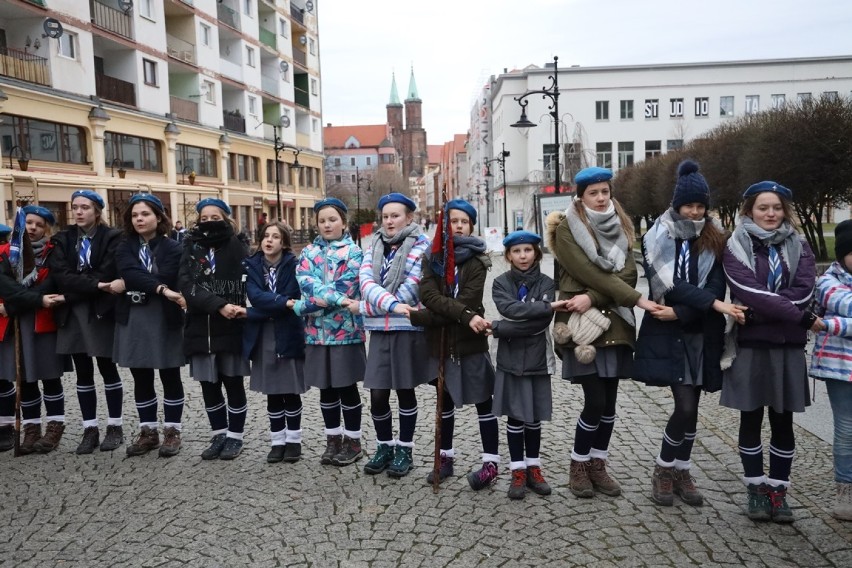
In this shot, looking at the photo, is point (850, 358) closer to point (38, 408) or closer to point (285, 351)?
point (285, 351)

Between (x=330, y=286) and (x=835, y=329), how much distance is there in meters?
3.49

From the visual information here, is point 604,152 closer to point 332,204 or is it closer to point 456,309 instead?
point 332,204

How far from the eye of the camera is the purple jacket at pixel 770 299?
13.8ft

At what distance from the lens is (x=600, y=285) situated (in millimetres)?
4582

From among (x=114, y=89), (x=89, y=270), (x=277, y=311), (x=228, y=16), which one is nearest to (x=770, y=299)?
(x=277, y=311)

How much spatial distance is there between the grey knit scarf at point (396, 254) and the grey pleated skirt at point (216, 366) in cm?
145

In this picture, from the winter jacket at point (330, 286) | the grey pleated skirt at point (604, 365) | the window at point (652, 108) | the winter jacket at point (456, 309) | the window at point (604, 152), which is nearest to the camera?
the grey pleated skirt at point (604, 365)

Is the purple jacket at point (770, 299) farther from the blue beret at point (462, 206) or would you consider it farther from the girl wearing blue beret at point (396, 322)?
the girl wearing blue beret at point (396, 322)

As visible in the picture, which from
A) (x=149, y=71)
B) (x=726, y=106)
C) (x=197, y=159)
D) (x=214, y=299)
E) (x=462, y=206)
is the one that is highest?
(x=726, y=106)

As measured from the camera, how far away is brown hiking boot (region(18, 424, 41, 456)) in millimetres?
6047

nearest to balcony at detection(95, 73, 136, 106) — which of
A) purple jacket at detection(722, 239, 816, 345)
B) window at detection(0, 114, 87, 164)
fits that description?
window at detection(0, 114, 87, 164)

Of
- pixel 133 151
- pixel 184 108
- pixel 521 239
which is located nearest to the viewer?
pixel 521 239

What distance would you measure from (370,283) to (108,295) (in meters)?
2.56

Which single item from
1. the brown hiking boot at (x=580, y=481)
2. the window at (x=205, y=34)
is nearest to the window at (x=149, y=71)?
the window at (x=205, y=34)
